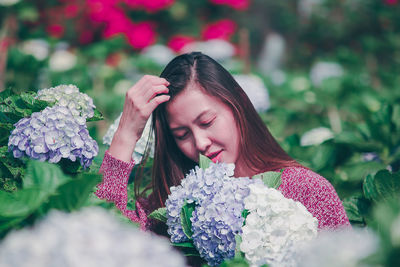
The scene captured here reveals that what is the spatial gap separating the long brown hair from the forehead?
21 mm

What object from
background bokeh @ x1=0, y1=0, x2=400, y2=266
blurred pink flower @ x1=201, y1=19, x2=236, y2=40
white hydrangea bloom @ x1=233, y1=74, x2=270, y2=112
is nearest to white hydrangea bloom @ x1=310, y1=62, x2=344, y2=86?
background bokeh @ x1=0, y1=0, x2=400, y2=266

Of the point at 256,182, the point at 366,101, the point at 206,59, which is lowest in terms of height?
the point at 366,101

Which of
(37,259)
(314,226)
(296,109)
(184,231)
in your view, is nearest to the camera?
(37,259)

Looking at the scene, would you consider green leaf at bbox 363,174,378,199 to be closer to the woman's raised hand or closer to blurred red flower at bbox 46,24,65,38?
the woman's raised hand

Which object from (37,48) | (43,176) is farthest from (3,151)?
(37,48)

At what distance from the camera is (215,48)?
519 cm

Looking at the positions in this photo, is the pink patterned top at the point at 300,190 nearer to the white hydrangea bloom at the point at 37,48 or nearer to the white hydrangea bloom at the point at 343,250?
the white hydrangea bloom at the point at 343,250

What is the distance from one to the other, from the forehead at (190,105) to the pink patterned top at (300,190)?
0.76 ft

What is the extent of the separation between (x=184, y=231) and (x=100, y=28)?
484 centimetres

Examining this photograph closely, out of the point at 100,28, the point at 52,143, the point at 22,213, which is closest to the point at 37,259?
the point at 22,213

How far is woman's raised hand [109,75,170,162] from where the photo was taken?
1.42 meters

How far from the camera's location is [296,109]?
144 inches

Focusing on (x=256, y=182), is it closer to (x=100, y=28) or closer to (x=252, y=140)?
(x=252, y=140)

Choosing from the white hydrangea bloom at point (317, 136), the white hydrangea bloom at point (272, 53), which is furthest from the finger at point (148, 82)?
the white hydrangea bloom at point (272, 53)
